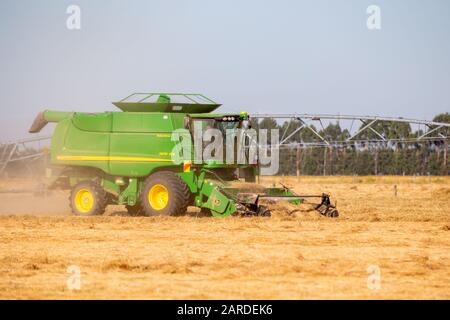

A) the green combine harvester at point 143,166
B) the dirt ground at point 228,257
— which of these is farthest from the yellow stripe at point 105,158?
the dirt ground at point 228,257

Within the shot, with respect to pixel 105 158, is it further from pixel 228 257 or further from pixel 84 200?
pixel 228 257

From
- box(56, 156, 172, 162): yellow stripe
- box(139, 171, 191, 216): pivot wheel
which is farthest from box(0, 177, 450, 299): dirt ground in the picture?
box(56, 156, 172, 162): yellow stripe

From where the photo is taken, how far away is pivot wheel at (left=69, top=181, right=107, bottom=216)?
20.0m

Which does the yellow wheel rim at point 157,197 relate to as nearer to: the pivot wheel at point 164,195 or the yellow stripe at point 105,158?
the pivot wheel at point 164,195

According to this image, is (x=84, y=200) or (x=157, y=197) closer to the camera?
(x=157, y=197)

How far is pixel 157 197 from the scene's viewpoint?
19.4 meters

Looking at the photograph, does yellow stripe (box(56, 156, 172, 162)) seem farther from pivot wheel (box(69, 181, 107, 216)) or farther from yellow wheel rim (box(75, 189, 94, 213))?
yellow wheel rim (box(75, 189, 94, 213))

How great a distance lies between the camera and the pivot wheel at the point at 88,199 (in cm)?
2002

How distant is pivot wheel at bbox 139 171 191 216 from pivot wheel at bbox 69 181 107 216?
1132 millimetres

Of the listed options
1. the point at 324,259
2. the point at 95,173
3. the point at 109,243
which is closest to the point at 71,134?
the point at 95,173

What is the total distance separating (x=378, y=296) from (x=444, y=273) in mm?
2128

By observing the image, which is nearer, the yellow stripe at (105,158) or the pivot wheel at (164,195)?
the pivot wheel at (164,195)

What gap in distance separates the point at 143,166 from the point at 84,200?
1.96 meters

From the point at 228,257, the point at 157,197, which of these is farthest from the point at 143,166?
the point at 228,257
